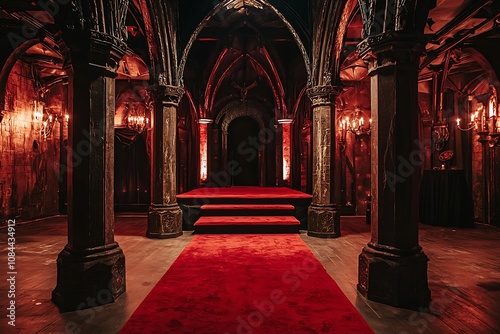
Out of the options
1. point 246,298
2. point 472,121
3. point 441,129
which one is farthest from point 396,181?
point 472,121

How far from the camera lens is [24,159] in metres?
8.84

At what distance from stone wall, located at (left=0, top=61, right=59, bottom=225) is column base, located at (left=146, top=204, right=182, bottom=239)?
14.1 ft

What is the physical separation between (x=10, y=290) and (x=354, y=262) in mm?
4436

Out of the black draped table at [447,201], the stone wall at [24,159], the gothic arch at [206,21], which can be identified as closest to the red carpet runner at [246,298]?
the gothic arch at [206,21]

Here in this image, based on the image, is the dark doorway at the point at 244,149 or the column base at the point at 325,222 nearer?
the column base at the point at 325,222

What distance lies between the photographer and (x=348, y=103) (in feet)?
34.9

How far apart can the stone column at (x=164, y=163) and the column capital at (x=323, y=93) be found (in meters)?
2.83

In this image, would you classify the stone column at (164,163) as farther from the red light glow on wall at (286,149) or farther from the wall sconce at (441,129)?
the wall sconce at (441,129)

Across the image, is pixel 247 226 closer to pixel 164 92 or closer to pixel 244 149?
pixel 164 92

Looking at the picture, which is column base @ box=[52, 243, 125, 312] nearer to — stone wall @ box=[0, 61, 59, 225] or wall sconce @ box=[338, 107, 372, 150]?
stone wall @ box=[0, 61, 59, 225]

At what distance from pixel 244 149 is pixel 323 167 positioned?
282 inches

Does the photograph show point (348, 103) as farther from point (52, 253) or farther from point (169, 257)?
point (52, 253)

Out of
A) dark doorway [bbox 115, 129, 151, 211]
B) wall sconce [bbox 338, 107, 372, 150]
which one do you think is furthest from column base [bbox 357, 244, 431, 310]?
dark doorway [bbox 115, 129, 151, 211]

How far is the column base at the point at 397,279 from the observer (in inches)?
129
